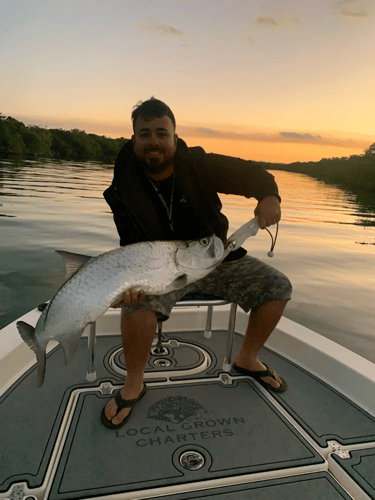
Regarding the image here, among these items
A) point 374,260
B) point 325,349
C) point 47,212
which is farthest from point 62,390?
point 47,212

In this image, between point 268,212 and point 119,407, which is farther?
point 268,212

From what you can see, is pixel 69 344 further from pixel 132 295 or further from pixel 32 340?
pixel 132 295

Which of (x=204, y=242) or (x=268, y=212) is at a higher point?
(x=268, y=212)

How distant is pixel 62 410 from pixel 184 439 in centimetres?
87

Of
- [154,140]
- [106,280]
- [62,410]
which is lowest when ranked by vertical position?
[62,410]

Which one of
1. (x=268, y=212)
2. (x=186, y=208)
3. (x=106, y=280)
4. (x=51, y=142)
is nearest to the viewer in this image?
(x=106, y=280)

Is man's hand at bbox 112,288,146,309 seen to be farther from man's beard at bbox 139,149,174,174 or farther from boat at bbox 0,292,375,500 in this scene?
man's beard at bbox 139,149,174,174

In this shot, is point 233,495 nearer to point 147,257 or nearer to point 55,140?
point 147,257

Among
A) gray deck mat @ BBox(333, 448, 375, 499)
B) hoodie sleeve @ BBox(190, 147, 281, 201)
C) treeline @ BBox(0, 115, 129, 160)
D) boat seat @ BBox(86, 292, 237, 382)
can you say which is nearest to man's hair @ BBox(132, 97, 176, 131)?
hoodie sleeve @ BBox(190, 147, 281, 201)

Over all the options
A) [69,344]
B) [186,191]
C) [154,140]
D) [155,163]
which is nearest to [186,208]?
[186,191]

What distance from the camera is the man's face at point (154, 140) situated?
8.89 ft

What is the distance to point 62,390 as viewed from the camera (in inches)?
108

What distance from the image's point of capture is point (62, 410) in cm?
252

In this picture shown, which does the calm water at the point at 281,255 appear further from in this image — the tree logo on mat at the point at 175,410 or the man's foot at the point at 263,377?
the tree logo on mat at the point at 175,410
